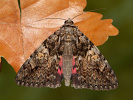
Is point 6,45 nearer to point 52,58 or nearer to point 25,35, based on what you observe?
point 25,35

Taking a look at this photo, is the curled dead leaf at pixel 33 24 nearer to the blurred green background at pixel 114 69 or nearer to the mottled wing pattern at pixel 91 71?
the mottled wing pattern at pixel 91 71

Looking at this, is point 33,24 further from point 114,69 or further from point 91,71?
point 114,69

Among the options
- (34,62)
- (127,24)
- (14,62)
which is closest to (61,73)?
(34,62)

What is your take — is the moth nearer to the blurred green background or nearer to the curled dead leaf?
the curled dead leaf

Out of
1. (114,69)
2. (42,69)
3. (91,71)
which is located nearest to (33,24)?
(42,69)

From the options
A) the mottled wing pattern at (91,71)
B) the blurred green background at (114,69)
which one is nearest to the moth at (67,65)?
the mottled wing pattern at (91,71)

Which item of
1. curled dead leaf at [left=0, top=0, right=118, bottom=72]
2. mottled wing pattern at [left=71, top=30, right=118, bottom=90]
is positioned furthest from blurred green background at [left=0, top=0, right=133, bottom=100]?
curled dead leaf at [left=0, top=0, right=118, bottom=72]

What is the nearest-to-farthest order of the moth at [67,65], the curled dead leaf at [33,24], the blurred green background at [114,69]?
the curled dead leaf at [33,24]
the moth at [67,65]
the blurred green background at [114,69]
